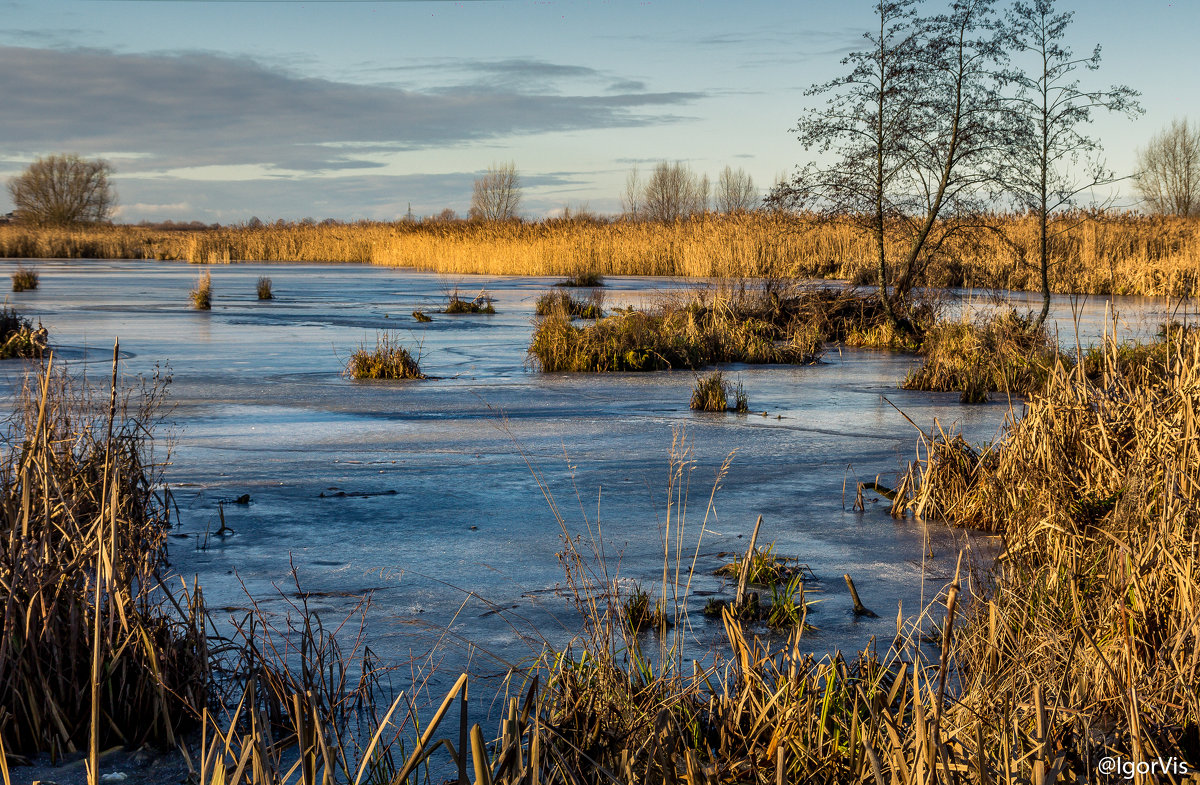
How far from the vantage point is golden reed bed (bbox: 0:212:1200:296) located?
24.5 metres

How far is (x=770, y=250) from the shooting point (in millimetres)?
26703

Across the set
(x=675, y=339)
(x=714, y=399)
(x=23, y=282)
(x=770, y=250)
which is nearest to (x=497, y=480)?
(x=714, y=399)

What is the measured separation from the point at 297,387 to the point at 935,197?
1042 centimetres

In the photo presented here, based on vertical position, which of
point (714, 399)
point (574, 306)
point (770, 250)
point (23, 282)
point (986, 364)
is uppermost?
point (770, 250)

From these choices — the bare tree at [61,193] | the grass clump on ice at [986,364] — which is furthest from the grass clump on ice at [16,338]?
the bare tree at [61,193]

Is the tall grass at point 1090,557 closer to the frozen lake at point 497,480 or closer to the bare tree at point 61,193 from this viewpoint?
the frozen lake at point 497,480

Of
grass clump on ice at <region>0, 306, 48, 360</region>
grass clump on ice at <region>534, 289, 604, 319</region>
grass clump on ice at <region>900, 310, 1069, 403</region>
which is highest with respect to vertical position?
grass clump on ice at <region>534, 289, 604, 319</region>

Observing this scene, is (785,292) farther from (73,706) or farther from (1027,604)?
(73,706)

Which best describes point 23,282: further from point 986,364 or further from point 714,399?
point 986,364

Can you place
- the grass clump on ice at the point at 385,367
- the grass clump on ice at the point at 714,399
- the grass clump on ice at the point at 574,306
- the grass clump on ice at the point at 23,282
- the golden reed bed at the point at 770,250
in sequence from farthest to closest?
1. the grass clump on ice at the point at 23,282
2. the golden reed bed at the point at 770,250
3. the grass clump on ice at the point at 574,306
4. the grass clump on ice at the point at 385,367
5. the grass clump on ice at the point at 714,399

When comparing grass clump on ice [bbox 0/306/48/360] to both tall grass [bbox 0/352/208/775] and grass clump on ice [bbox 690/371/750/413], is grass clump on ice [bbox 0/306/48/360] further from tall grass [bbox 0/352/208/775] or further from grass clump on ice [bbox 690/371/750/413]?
tall grass [bbox 0/352/208/775]

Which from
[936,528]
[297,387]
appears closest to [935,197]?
[297,387]

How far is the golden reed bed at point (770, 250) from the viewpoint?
80.4ft

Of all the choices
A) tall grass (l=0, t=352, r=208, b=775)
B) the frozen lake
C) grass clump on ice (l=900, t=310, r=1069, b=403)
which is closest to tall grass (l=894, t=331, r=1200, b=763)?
the frozen lake
